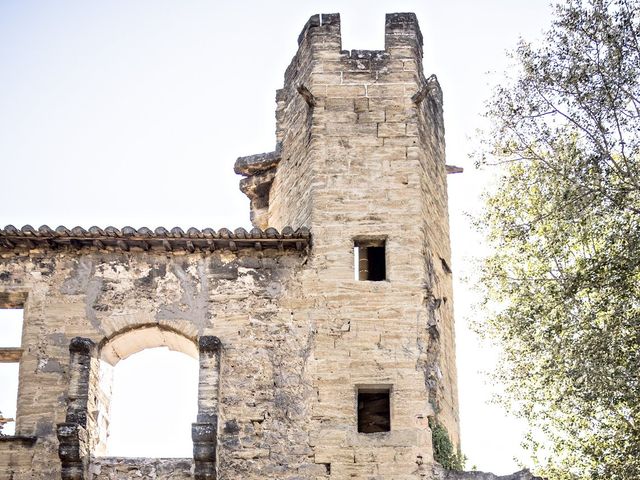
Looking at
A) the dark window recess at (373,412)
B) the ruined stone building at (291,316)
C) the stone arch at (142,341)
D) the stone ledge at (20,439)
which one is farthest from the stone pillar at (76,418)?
the dark window recess at (373,412)

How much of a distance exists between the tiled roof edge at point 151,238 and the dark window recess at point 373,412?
7.35 ft

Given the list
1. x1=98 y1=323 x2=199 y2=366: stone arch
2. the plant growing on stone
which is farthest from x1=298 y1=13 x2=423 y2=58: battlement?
the plant growing on stone

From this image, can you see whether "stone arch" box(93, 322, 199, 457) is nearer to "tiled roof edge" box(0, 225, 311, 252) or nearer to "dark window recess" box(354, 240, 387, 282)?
"tiled roof edge" box(0, 225, 311, 252)

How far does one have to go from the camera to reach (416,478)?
13562 millimetres

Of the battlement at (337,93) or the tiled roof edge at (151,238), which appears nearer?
the tiled roof edge at (151,238)

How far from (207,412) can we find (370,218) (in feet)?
11.8

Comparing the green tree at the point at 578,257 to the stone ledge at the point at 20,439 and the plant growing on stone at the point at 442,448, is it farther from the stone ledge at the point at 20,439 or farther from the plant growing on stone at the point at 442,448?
the stone ledge at the point at 20,439

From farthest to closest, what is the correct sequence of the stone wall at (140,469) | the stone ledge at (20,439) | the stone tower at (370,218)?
1. the stone tower at (370,218)
2. the stone ledge at (20,439)
3. the stone wall at (140,469)

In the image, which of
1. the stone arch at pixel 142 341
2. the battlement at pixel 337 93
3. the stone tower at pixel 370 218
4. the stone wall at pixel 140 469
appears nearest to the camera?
the stone wall at pixel 140 469

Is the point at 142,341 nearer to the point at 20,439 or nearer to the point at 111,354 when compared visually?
the point at 111,354

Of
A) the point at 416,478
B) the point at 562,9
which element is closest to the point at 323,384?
the point at 416,478

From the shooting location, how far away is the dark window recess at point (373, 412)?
47.6 feet

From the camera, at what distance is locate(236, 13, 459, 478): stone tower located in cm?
1409

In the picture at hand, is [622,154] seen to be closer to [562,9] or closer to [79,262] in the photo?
[562,9]
